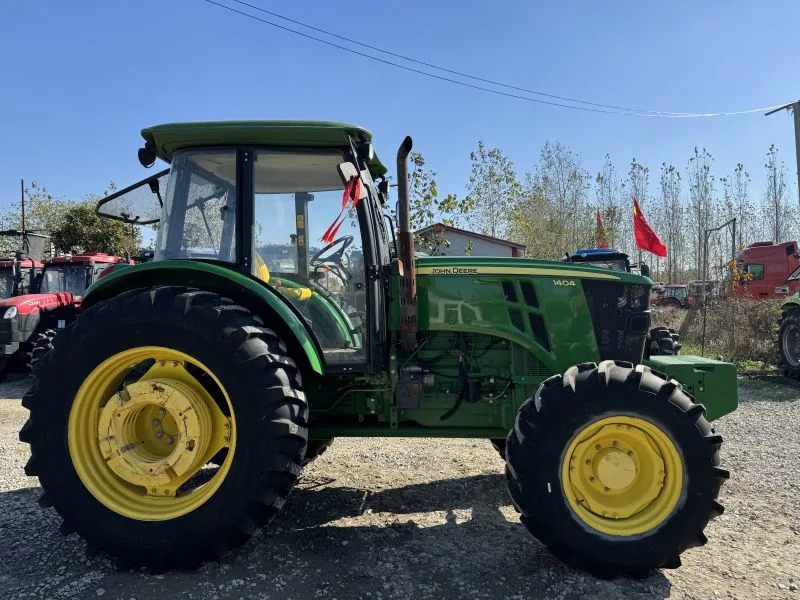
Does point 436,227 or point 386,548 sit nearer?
point 386,548

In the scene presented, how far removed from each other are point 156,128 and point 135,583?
8.05 feet

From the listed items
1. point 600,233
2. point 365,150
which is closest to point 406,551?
point 365,150

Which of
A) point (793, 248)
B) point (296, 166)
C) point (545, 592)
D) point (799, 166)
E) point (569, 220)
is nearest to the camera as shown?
point (545, 592)

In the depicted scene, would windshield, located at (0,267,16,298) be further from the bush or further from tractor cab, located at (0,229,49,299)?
the bush

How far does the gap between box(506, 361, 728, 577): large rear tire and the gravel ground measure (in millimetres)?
196

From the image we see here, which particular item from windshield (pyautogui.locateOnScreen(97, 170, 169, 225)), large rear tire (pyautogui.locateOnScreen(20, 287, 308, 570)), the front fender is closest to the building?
windshield (pyautogui.locateOnScreen(97, 170, 169, 225))

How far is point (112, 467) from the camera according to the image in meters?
3.09

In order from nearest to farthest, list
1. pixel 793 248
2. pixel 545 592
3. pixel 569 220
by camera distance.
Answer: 1. pixel 545 592
2. pixel 793 248
3. pixel 569 220

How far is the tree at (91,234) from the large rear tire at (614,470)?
19.5m

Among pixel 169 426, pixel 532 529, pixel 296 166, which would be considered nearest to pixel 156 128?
pixel 296 166

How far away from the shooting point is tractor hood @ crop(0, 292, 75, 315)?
9.62 metres

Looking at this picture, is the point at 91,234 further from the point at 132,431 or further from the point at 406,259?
the point at 406,259

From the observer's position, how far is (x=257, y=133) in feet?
10.7

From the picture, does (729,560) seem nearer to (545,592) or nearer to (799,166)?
(545,592)
